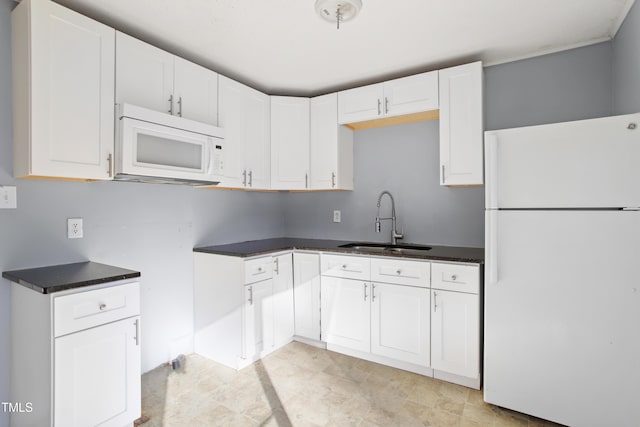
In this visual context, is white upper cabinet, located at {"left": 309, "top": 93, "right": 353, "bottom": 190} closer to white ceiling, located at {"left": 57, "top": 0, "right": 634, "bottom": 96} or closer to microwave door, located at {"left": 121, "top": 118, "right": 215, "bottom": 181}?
white ceiling, located at {"left": 57, "top": 0, "right": 634, "bottom": 96}

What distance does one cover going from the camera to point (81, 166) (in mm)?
1778

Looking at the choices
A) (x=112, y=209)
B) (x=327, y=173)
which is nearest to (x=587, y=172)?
(x=327, y=173)

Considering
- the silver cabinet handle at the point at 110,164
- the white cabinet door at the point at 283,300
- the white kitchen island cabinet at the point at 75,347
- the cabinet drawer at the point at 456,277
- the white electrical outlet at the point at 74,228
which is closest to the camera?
the white kitchen island cabinet at the point at 75,347

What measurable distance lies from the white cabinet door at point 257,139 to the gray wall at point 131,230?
36 cm

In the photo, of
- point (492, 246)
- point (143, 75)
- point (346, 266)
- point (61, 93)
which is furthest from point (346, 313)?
point (61, 93)

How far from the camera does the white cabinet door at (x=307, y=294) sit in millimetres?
2795

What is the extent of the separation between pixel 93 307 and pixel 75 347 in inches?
7.2

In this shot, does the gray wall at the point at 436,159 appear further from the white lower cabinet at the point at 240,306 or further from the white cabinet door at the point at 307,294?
the white lower cabinet at the point at 240,306

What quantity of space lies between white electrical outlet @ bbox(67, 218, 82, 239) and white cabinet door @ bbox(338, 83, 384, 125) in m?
2.09

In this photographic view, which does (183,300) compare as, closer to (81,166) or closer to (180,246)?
(180,246)

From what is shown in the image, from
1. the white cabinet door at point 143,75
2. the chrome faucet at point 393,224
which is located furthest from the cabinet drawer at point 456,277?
the white cabinet door at point 143,75

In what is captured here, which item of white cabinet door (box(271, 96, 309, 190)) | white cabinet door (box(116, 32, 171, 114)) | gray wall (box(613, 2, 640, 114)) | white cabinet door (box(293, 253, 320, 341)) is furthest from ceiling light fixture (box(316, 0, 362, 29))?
white cabinet door (box(293, 253, 320, 341))

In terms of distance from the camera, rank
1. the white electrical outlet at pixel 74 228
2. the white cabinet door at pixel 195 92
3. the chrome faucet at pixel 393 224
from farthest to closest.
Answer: the chrome faucet at pixel 393 224
the white cabinet door at pixel 195 92
the white electrical outlet at pixel 74 228

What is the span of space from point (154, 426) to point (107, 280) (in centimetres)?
88
